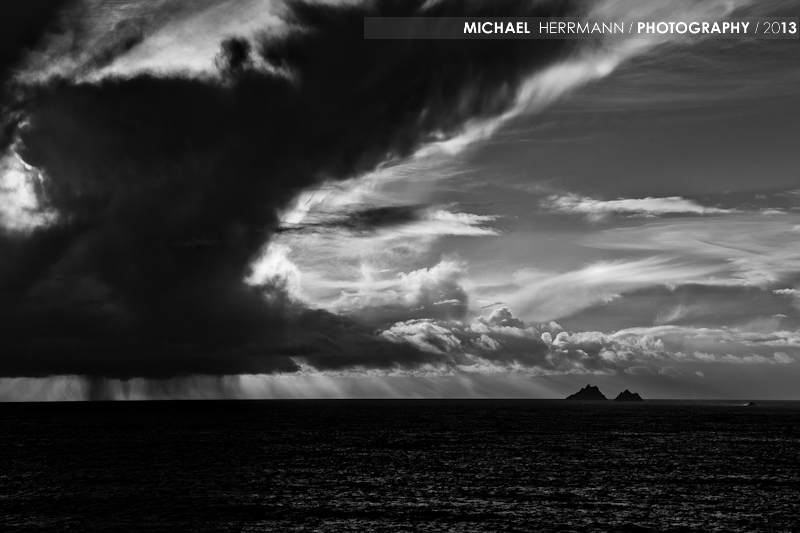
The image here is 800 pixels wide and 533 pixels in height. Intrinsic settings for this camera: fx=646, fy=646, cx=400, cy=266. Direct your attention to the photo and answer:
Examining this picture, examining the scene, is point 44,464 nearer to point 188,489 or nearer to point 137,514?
point 188,489

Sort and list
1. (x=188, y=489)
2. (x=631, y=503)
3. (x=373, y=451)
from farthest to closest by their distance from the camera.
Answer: (x=373, y=451) → (x=188, y=489) → (x=631, y=503)

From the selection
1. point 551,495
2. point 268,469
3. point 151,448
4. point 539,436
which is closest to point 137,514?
point 268,469

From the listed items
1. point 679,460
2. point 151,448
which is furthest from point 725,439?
point 151,448

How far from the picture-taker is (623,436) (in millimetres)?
164000

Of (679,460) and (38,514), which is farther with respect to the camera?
(679,460)

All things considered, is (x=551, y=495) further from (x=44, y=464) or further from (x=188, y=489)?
(x=44, y=464)

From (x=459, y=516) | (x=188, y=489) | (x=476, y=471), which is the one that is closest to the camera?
(x=459, y=516)

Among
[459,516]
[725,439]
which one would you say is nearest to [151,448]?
[459,516]

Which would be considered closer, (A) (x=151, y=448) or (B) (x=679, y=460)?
(B) (x=679, y=460)

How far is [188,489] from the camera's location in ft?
259

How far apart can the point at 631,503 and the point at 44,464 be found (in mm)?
88919

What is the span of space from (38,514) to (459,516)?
140ft

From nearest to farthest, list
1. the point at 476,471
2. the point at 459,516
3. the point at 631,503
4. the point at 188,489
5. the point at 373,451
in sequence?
1. the point at 459,516
2. the point at 631,503
3. the point at 188,489
4. the point at 476,471
5. the point at 373,451

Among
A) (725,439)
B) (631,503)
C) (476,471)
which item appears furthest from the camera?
(725,439)
